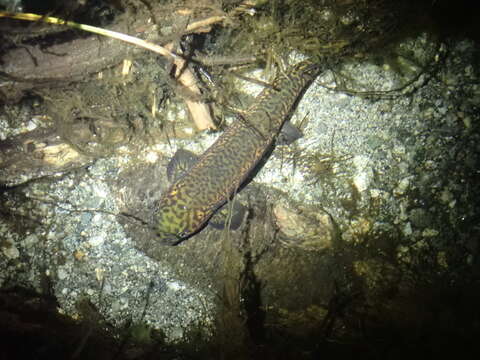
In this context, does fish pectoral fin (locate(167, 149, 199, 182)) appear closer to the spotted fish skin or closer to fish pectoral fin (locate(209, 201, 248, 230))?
the spotted fish skin

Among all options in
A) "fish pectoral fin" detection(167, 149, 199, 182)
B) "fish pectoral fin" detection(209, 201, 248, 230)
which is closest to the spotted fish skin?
"fish pectoral fin" detection(209, 201, 248, 230)

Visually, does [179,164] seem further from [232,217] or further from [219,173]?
[232,217]

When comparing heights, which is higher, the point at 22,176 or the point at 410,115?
the point at 410,115

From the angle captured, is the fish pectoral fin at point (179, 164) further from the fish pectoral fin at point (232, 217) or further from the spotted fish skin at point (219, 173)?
the fish pectoral fin at point (232, 217)

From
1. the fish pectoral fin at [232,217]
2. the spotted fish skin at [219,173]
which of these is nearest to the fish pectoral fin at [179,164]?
the spotted fish skin at [219,173]

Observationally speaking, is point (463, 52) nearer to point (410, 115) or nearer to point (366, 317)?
point (410, 115)

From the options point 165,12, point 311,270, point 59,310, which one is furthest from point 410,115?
point 59,310
